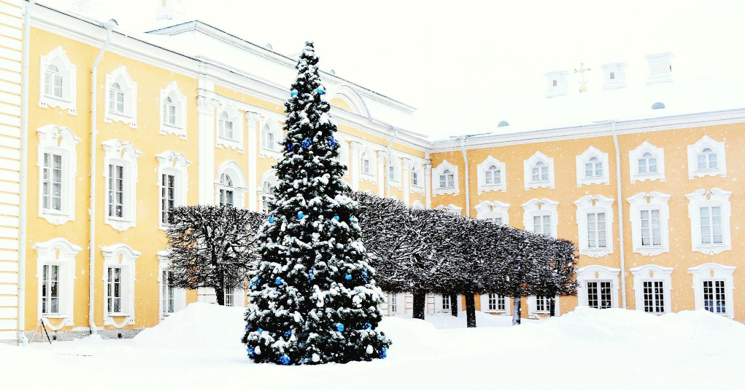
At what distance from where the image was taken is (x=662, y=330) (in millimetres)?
23484

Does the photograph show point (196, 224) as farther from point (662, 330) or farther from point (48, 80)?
point (662, 330)

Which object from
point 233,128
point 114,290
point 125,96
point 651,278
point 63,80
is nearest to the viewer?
point 63,80

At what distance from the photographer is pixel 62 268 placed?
861 inches

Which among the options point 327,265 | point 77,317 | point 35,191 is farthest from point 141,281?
point 327,265

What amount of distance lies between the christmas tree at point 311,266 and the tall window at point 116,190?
9.48 meters

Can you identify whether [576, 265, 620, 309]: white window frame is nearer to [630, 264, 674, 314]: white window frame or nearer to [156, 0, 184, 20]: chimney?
[630, 264, 674, 314]: white window frame

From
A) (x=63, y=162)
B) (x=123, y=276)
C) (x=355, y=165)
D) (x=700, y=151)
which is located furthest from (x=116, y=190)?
(x=700, y=151)

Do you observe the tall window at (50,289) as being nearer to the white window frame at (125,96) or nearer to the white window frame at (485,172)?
the white window frame at (125,96)

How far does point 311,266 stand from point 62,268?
31.1 feet

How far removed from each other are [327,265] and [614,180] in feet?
84.0

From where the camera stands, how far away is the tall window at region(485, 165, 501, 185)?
40750 millimetres

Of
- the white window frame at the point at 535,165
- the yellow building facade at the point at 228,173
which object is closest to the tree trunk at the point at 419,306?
the yellow building facade at the point at 228,173

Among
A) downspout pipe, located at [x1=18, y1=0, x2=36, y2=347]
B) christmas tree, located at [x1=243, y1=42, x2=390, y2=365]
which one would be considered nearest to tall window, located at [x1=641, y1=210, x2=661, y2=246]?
christmas tree, located at [x1=243, y1=42, x2=390, y2=365]

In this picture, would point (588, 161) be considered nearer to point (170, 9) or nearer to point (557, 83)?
point (557, 83)
